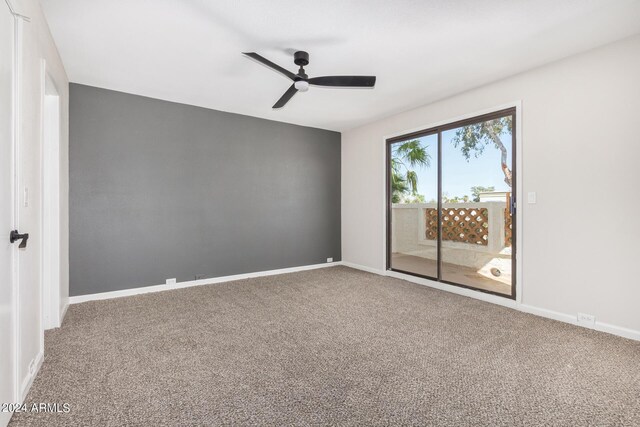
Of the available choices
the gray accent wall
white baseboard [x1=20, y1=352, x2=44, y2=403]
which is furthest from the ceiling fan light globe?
white baseboard [x1=20, y1=352, x2=44, y2=403]

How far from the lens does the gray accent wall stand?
11.4ft

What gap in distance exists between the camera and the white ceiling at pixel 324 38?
214cm

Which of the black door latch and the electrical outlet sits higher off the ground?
the black door latch

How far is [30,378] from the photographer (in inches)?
72.0

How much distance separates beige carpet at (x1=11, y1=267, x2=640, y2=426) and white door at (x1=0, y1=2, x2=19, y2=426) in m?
0.27

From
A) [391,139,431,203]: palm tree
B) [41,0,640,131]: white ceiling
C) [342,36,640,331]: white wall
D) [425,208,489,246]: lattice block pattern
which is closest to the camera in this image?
[41,0,640,131]: white ceiling

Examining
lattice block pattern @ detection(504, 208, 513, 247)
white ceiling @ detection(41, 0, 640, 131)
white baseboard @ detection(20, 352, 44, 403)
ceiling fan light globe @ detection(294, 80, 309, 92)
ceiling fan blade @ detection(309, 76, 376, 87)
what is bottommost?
white baseboard @ detection(20, 352, 44, 403)

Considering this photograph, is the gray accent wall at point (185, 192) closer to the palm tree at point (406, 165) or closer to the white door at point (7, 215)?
the palm tree at point (406, 165)

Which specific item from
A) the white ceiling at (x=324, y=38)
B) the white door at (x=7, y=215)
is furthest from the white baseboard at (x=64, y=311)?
the white ceiling at (x=324, y=38)

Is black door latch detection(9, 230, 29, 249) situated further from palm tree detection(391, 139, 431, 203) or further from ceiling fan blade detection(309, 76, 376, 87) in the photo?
palm tree detection(391, 139, 431, 203)

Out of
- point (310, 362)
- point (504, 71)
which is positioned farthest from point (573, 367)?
point (504, 71)

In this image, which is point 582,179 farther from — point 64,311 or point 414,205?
point 64,311

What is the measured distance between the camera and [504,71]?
3.10 m

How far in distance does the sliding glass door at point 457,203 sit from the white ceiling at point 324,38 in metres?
0.67
